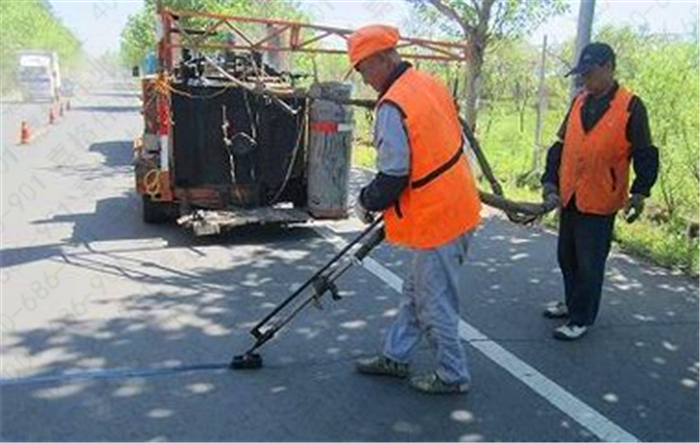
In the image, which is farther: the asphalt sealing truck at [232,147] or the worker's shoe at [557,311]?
the asphalt sealing truck at [232,147]

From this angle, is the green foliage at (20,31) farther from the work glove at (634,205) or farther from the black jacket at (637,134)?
the work glove at (634,205)

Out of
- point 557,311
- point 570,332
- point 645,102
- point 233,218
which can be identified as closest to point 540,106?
point 645,102

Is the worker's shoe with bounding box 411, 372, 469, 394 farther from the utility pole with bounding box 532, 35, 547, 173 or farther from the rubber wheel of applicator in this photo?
the utility pole with bounding box 532, 35, 547, 173

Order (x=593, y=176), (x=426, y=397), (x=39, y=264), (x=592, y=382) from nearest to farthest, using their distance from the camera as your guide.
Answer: (x=426, y=397)
(x=592, y=382)
(x=593, y=176)
(x=39, y=264)

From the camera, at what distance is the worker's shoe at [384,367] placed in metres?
4.32

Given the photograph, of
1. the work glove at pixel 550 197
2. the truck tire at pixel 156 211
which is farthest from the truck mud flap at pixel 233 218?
the work glove at pixel 550 197

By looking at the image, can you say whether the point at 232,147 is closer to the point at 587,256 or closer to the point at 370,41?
the point at 587,256

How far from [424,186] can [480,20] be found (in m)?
8.92

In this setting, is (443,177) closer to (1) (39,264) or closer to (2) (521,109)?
(1) (39,264)

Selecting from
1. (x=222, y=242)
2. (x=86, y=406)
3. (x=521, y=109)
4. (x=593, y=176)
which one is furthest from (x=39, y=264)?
(x=521, y=109)

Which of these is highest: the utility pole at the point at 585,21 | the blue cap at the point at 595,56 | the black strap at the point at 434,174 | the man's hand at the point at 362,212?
the utility pole at the point at 585,21

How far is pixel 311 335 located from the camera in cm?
498

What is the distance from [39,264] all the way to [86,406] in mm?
3318

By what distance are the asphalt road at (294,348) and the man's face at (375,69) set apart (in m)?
1.67
